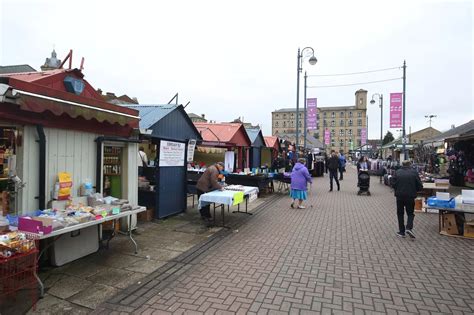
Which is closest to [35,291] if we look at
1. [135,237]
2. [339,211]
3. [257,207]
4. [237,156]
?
[135,237]

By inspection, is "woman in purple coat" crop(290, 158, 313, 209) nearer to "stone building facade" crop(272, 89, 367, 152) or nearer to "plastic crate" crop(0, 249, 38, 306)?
"plastic crate" crop(0, 249, 38, 306)

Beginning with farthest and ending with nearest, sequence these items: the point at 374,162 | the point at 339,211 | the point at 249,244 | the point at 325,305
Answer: the point at 374,162 < the point at 339,211 < the point at 249,244 < the point at 325,305

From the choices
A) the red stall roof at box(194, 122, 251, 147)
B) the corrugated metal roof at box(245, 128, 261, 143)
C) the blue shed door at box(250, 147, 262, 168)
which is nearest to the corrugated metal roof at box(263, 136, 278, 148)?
the blue shed door at box(250, 147, 262, 168)

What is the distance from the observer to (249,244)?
650 cm

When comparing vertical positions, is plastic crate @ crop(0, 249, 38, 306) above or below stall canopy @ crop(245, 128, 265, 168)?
below

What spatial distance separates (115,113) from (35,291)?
9.90ft

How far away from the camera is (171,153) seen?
859 centimetres

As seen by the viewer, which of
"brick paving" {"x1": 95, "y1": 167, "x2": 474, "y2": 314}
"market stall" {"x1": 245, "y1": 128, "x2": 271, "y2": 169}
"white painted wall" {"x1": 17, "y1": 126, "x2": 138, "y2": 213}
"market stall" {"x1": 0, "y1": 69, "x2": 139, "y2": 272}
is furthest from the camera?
"market stall" {"x1": 245, "y1": 128, "x2": 271, "y2": 169}

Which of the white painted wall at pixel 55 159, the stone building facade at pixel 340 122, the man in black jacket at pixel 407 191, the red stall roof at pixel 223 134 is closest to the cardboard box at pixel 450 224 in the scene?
the man in black jacket at pixel 407 191

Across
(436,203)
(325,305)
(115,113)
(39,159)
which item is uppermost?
(115,113)

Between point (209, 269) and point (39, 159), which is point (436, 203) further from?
point (39, 159)

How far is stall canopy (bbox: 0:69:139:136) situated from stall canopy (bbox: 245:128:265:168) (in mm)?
11887

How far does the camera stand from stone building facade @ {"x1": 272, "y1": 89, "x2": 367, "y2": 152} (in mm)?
115062

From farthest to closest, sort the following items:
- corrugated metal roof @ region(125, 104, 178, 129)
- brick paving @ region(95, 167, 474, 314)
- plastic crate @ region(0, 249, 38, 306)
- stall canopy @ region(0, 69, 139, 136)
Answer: corrugated metal roof @ region(125, 104, 178, 129), stall canopy @ region(0, 69, 139, 136), brick paving @ region(95, 167, 474, 314), plastic crate @ region(0, 249, 38, 306)
